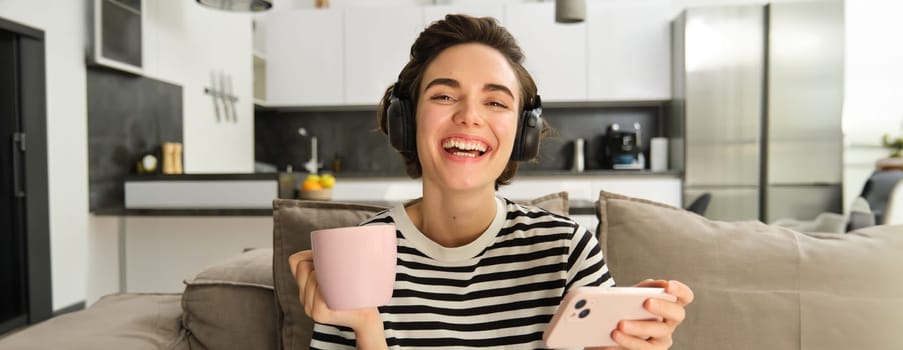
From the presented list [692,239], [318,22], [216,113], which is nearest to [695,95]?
[318,22]

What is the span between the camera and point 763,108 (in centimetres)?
456

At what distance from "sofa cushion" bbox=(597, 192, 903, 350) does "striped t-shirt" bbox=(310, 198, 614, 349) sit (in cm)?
27

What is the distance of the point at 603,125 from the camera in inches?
220

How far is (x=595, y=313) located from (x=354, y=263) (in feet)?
0.97

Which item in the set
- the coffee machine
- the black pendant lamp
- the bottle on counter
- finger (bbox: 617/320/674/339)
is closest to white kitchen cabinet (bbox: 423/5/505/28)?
the bottle on counter

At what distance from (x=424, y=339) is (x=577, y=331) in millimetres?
327

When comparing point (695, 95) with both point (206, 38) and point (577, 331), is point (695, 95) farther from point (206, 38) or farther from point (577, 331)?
point (577, 331)

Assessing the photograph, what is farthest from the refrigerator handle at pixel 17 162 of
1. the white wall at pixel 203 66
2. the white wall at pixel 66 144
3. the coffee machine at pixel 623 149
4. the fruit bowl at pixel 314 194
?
the coffee machine at pixel 623 149

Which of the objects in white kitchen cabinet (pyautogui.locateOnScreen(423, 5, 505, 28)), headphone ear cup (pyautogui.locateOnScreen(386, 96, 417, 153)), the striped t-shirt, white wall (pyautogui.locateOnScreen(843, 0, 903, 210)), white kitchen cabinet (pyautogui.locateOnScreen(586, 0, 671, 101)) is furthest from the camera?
white kitchen cabinet (pyautogui.locateOnScreen(423, 5, 505, 28))

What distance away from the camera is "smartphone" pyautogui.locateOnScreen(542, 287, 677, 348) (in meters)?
0.73

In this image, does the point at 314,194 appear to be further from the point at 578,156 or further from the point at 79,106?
the point at 578,156

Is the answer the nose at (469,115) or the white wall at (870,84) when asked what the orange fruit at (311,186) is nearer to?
the nose at (469,115)

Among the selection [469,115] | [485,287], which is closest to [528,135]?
[469,115]

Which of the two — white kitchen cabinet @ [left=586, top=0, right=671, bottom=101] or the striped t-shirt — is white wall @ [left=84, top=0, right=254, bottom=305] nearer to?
the striped t-shirt
